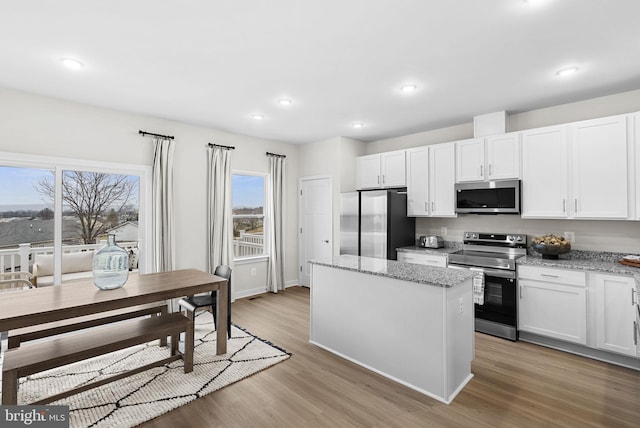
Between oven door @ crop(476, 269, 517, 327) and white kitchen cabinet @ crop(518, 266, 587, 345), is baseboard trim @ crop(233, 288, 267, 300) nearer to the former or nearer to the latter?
oven door @ crop(476, 269, 517, 327)

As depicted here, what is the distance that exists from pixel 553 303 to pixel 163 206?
4.72m

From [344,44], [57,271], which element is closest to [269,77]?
[344,44]

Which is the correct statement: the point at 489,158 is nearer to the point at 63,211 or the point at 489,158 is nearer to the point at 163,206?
the point at 163,206

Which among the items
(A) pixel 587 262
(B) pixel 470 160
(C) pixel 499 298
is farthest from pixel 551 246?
(B) pixel 470 160

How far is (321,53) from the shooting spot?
8.38ft

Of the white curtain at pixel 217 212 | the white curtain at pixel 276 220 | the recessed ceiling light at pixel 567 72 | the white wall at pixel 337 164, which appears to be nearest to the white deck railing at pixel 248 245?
the white curtain at pixel 276 220

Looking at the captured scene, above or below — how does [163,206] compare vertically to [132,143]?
below

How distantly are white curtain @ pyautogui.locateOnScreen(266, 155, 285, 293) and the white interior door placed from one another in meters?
0.45

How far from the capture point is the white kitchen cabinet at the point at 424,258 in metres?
4.02

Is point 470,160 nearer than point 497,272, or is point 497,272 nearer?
point 497,272

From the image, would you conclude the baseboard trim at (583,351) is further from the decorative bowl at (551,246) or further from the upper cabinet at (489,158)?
the upper cabinet at (489,158)

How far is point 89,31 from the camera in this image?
2232mm

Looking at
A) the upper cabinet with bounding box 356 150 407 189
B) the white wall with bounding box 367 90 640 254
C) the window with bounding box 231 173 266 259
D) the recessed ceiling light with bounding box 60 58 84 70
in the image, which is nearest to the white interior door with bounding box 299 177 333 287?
the upper cabinet with bounding box 356 150 407 189

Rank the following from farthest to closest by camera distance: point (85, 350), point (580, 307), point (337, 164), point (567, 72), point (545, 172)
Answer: point (337, 164)
point (545, 172)
point (580, 307)
point (567, 72)
point (85, 350)
